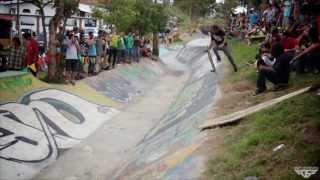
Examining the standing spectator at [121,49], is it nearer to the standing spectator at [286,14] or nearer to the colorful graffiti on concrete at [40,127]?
the colorful graffiti on concrete at [40,127]

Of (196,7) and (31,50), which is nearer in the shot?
(31,50)

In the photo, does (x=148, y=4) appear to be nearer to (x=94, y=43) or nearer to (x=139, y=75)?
(x=139, y=75)

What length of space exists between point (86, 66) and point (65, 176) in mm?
11747

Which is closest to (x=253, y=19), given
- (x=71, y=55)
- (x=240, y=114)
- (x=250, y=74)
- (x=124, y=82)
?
(x=124, y=82)

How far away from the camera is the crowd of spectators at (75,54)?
59.9ft

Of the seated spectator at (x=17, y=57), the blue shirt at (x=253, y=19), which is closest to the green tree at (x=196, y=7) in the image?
the blue shirt at (x=253, y=19)

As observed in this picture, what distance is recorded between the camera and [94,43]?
23.3 meters

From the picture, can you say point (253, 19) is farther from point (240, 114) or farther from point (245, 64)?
point (240, 114)

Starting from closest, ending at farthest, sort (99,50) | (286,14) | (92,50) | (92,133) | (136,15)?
(92,133)
(286,14)
(92,50)
(99,50)
(136,15)

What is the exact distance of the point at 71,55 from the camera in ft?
67.7

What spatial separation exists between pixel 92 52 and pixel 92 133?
6719mm

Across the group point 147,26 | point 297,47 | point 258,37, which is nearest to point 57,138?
point 297,47

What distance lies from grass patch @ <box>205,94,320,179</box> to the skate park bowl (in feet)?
2.62

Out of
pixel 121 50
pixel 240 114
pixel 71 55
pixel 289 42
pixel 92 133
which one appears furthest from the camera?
pixel 121 50
